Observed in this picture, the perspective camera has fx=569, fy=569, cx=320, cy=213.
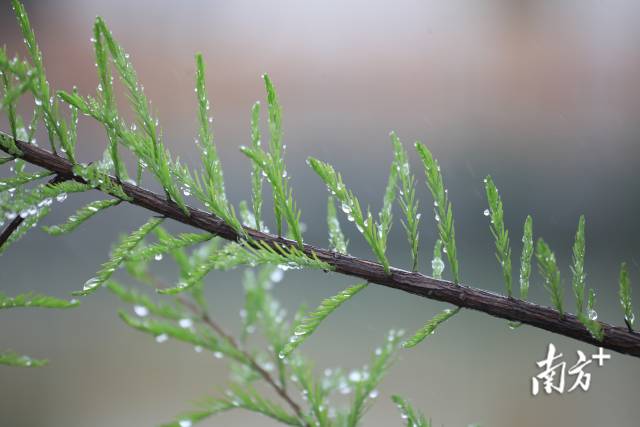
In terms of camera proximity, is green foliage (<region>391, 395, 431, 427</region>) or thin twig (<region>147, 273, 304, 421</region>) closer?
green foliage (<region>391, 395, 431, 427</region>)

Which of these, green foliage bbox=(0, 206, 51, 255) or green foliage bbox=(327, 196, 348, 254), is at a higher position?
green foliage bbox=(0, 206, 51, 255)

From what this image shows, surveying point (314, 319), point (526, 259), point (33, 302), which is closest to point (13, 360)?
point (33, 302)

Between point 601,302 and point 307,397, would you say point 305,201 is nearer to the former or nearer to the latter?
point 601,302

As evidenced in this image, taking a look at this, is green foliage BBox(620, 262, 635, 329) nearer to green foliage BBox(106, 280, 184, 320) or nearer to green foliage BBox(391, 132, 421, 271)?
green foliage BBox(391, 132, 421, 271)

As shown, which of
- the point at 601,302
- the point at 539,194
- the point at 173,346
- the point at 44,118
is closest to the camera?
the point at 44,118

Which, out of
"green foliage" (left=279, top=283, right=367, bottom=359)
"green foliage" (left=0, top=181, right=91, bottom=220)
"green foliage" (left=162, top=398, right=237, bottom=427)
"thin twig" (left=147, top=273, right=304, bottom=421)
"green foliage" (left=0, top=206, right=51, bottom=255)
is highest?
"green foliage" (left=0, top=181, right=91, bottom=220)

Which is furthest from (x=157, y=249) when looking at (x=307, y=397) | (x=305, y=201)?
(x=305, y=201)

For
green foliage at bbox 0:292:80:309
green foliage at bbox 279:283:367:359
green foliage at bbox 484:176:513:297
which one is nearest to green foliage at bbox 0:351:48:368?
green foliage at bbox 0:292:80:309
